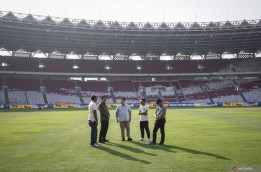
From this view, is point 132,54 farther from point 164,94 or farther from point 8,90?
point 8,90

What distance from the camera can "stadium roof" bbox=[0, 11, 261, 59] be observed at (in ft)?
179

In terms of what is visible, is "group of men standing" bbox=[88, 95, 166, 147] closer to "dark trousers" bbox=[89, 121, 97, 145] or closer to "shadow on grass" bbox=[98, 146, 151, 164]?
"dark trousers" bbox=[89, 121, 97, 145]

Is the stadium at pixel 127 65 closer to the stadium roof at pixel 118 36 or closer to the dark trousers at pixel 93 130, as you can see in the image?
the stadium roof at pixel 118 36

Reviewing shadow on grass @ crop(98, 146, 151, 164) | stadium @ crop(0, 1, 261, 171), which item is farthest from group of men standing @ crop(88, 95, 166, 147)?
stadium @ crop(0, 1, 261, 171)

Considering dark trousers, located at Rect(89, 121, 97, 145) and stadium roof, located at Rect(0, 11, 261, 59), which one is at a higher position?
stadium roof, located at Rect(0, 11, 261, 59)

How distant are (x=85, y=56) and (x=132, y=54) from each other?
15.7 m

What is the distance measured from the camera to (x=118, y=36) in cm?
6084

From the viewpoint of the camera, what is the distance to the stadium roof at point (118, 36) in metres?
54.6

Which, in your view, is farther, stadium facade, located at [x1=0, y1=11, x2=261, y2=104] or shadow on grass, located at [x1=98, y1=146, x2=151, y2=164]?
stadium facade, located at [x1=0, y1=11, x2=261, y2=104]

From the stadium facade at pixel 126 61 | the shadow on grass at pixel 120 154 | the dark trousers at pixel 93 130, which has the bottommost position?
the shadow on grass at pixel 120 154

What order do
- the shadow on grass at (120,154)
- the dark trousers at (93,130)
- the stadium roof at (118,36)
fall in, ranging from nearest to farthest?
the shadow on grass at (120,154)
the dark trousers at (93,130)
the stadium roof at (118,36)

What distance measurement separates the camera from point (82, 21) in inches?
2213

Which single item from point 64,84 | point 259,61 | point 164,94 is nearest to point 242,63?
point 259,61

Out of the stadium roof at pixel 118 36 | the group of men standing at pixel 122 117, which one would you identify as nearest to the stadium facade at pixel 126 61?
the stadium roof at pixel 118 36
